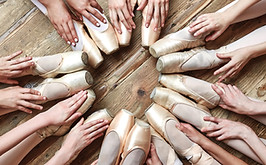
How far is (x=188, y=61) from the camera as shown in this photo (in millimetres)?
1075

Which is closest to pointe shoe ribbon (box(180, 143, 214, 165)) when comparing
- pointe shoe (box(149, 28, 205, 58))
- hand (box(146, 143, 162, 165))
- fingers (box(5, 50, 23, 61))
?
hand (box(146, 143, 162, 165))

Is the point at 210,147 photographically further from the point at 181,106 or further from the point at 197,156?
the point at 181,106

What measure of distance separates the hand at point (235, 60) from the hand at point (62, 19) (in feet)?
1.90

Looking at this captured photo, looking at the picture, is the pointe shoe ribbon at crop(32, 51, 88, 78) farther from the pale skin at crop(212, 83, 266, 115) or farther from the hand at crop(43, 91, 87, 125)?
the pale skin at crop(212, 83, 266, 115)

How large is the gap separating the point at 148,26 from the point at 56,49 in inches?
15.6

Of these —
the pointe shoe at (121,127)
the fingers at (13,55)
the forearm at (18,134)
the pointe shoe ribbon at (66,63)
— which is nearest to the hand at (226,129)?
the pointe shoe at (121,127)

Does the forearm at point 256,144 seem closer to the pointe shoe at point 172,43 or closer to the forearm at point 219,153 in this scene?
the forearm at point 219,153

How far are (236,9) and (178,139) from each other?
532mm

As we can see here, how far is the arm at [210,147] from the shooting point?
1.06 meters

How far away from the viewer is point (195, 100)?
1.12 metres

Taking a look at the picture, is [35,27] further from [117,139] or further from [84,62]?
[117,139]

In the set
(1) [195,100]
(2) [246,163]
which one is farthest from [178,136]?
(2) [246,163]

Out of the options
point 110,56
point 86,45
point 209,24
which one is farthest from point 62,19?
point 209,24

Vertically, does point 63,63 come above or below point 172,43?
above
